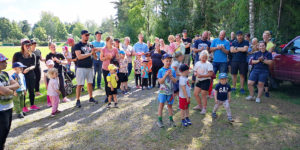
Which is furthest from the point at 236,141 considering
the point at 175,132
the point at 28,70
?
the point at 28,70

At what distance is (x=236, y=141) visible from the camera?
3.98 meters

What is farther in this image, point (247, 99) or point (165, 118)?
point (247, 99)

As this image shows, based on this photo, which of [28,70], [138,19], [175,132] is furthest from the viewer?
[138,19]

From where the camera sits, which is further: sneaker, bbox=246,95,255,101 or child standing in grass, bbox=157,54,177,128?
sneaker, bbox=246,95,255,101

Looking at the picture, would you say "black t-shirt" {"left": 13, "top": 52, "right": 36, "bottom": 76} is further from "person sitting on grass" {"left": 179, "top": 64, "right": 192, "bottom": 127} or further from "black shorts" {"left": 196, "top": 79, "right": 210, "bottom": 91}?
"black shorts" {"left": 196, "top": 79, "right": 210, "bottom": 91}

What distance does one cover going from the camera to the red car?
21.6 feet

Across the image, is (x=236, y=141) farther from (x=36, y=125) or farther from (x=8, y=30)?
(x=8, y=30)

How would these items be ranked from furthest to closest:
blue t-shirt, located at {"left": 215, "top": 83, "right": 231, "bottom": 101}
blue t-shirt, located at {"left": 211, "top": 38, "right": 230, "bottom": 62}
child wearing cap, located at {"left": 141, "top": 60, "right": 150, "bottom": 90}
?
child wearing cap, located at {"left": 141, "top": 60, "right": 150, "bottom": 90}, blue t-shirt, located at {"left": 211, "top": 38, "right": 230, "bottom": 62}, blue t-shirt, located at {"left": 215, "top": 83, "right": 231, "bottom": 101}

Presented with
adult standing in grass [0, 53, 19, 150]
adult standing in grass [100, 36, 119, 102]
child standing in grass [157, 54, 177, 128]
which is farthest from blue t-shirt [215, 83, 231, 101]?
adult standing in grass [0, 53, 19, 150]

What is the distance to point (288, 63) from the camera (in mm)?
6828

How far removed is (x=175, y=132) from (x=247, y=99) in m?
3.38

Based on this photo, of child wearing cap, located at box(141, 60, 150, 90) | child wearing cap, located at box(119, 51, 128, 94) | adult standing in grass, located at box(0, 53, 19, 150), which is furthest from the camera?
child wearing cap, located at box(141, 60, 150, 90)

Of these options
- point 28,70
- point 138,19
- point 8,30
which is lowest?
point 28,70

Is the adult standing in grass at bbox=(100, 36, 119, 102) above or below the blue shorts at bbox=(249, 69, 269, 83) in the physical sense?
above
